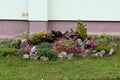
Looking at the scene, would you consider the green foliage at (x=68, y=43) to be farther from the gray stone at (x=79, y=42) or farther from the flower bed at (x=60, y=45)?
the gray stone at (x=79, y=42)

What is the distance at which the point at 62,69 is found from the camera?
9.73 metres

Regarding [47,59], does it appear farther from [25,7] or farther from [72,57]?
[25,7]

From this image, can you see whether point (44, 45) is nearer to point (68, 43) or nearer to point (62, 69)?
point (68, 43)

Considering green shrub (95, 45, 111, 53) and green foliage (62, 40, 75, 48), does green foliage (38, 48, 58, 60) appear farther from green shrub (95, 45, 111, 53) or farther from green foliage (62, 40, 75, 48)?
green shrub (95, 45, 111, 53)

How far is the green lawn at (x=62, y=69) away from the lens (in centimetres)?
904

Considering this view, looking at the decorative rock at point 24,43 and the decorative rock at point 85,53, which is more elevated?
the decorative rock at point 24,43

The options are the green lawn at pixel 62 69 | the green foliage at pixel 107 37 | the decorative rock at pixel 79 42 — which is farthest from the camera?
the green foliage at pixel 107 37

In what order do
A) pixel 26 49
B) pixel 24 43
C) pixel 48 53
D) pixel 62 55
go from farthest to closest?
pixel 24 43 → pixel 26 49 → pixel 62 55 → pixel 48 53

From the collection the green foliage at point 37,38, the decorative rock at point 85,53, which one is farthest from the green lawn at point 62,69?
the green foliage at point 37,38


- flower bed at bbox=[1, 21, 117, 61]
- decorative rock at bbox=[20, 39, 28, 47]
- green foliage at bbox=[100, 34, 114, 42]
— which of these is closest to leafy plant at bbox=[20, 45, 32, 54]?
flower bed at bbox=[1, 21, 117, 61]

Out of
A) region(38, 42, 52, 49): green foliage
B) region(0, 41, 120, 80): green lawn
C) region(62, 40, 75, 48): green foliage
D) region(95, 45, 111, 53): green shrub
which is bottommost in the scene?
region(0, 41, 120, 80): green lawn

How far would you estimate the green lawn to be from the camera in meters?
9.04

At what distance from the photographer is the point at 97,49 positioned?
11.3 m

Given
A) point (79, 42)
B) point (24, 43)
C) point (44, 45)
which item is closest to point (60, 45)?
point (44, 45)
